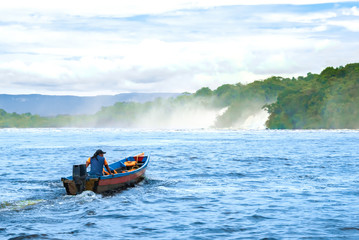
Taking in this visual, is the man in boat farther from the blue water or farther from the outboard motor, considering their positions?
the outboard motor

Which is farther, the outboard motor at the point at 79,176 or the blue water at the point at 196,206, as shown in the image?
the outboard motor at the point at 79,176

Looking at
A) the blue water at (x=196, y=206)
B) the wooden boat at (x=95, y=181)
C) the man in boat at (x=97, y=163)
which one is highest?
the man in boat at (x=97, y=163)

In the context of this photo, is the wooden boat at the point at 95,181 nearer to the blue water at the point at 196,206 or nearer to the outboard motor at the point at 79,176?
the outboard motor at the point at 79,176

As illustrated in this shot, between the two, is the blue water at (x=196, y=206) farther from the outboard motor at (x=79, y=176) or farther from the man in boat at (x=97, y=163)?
the man in boat at (x=97, y=163)

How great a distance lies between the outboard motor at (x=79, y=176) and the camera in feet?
76.0

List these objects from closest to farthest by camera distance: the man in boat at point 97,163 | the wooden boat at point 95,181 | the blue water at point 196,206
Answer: the blue water at point 196,206 < the wooden boat at point 95,181 < the man in boat at point 97,163

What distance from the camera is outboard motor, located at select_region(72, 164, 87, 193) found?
23.2 meters

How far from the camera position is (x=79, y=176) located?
23.2 m

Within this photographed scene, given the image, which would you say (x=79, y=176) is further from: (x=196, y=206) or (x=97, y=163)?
(x=196, y=206)

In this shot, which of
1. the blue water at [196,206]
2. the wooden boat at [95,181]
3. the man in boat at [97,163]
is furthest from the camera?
the man in boat at [97,163]

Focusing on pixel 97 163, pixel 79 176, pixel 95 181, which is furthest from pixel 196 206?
pixel 97 163

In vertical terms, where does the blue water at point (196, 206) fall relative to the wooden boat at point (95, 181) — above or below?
below

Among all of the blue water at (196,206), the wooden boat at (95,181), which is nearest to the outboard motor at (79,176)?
the wooden boat at (95,181)

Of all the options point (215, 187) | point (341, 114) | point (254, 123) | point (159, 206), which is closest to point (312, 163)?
point (215, 187)
